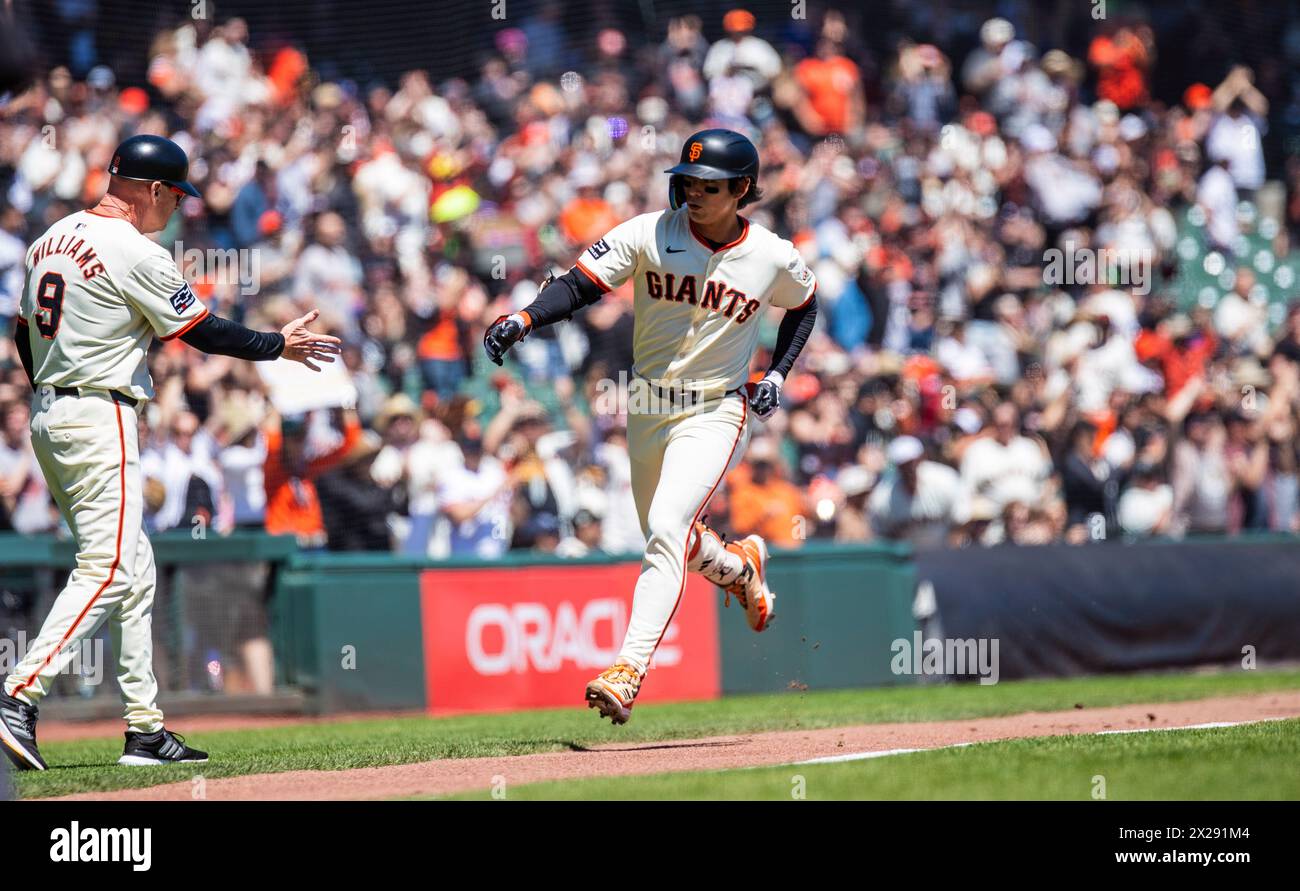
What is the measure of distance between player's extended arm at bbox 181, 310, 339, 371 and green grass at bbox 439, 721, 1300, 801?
7.02ft

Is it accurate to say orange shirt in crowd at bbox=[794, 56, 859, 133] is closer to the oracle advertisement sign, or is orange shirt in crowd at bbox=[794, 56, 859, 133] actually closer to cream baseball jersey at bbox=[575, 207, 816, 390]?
the oracle advertisement sign

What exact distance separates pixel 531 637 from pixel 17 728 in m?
6.29

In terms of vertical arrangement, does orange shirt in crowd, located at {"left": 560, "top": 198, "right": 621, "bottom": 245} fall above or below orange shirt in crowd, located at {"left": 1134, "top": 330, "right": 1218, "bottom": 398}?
above

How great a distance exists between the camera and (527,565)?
41.7 feet

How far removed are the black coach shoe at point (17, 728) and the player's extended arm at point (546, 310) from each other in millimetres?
2280

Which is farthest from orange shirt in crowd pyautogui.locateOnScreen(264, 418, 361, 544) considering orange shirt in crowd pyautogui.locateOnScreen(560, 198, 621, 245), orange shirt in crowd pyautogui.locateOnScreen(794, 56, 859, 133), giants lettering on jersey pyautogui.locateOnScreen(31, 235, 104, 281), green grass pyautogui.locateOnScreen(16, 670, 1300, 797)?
orange shirt in crowd pyautogui.locateOnScreen(794, 56, 859, 133)

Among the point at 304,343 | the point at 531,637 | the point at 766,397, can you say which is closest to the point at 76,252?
the point at 304,343

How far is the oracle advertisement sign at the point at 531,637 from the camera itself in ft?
40.8

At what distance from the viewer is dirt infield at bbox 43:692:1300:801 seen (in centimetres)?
598

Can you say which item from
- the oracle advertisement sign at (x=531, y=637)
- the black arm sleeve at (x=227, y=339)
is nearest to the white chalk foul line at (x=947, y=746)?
the black arm sleeve at (x=227, y=339)
